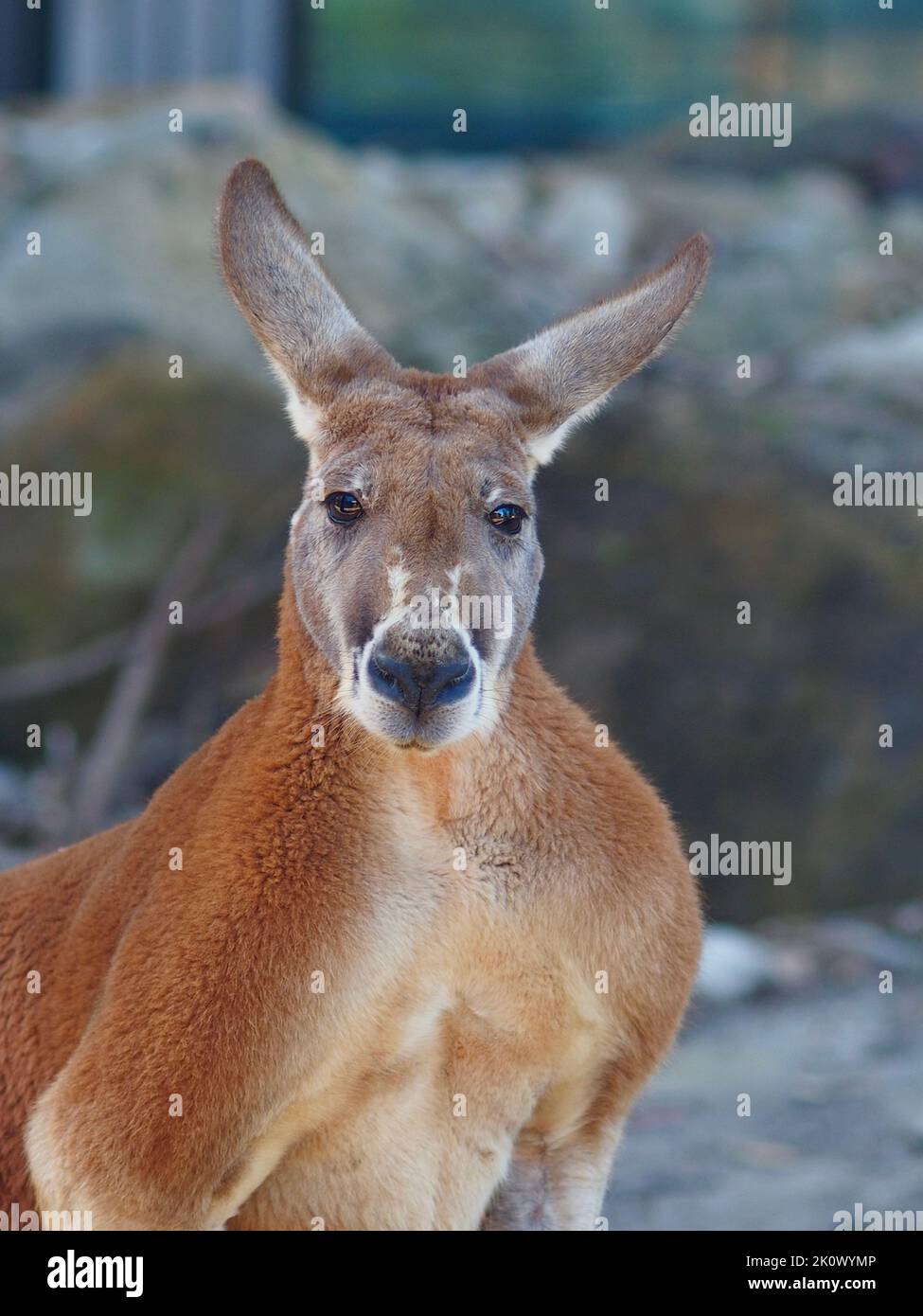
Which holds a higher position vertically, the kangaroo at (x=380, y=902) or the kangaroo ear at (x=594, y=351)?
the kangaroo ear at (x=594, y=351)

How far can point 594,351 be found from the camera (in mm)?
3898

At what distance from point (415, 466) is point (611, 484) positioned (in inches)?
213

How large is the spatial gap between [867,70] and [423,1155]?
8.64 meters

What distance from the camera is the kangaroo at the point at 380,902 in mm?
3451

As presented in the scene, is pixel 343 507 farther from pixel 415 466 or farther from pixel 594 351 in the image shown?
pixel 594 351

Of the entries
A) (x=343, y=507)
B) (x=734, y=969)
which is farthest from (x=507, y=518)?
(x=734, y=969)

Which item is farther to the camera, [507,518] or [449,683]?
[507,518]

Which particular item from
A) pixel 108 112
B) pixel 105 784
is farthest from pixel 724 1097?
pixel 108 112

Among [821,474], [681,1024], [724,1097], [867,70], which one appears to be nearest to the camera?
[681,1024]

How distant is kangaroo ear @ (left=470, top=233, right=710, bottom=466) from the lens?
Answer: 387 centimetres

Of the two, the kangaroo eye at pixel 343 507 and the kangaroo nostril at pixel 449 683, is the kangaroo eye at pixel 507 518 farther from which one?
the kangaroo nostril at pixel 449 683

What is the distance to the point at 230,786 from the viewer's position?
12.2 feet

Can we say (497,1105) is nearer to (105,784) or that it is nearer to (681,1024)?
(681,1024)

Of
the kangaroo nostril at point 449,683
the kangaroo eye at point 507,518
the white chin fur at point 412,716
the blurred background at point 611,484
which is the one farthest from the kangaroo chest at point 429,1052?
the blurred background at point 611,484
